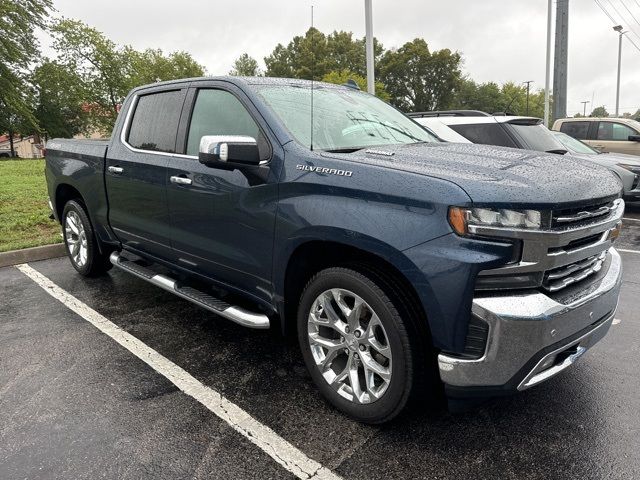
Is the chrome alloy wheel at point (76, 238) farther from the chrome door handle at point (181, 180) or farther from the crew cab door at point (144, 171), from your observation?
the chrome door handle at point (181, 180)

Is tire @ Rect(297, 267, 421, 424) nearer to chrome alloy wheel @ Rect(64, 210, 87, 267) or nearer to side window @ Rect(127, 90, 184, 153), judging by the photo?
side window @ Rect(127, 90, 184, 153)

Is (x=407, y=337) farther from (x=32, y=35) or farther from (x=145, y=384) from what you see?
(x=32, y=35)

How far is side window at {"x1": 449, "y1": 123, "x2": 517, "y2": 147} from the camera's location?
6.47 metres

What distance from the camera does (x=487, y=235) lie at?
2.07 metres

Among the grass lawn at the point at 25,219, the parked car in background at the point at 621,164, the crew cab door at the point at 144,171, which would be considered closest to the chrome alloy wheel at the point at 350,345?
the crew cab door at the point at 144,171

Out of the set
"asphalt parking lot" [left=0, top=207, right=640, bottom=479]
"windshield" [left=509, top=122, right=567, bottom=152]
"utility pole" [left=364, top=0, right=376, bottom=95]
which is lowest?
"asphalt parking lot" [left=0, top=207, right=640, bottom=479]

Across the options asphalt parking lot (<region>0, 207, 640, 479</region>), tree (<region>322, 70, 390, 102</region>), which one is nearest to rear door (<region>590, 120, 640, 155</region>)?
asphalt parking lot (<region>0, 207, 640, 479</region>)

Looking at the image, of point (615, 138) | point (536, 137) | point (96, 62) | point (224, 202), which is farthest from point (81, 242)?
point (96, 62)

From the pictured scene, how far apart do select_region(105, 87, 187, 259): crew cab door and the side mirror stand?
3.28ft

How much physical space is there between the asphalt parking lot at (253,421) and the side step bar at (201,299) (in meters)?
0.40

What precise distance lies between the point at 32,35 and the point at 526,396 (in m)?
42.5

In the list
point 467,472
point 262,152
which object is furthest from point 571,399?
point 262,152

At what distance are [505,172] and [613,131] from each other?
11.1 meters

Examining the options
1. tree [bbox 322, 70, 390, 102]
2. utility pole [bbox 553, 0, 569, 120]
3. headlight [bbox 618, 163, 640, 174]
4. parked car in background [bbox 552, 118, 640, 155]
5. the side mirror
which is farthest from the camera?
tree [bbox 322, 70, 390, 102]
